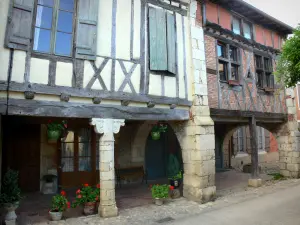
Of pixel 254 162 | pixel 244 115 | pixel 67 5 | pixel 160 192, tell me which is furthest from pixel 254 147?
pixel 67 5

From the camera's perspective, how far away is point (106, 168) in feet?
16.5

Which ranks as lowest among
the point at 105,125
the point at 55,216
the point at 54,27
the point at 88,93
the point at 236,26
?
the point at 55,216

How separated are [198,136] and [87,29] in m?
3.72

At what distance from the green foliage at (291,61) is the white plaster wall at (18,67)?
5141 millimetres

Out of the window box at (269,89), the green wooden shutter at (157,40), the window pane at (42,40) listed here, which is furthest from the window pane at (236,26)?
the window pane at (42,40)

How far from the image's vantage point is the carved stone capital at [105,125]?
500cm

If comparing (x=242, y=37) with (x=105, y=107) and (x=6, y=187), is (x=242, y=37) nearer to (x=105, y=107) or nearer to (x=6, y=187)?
(x=105, y=107)

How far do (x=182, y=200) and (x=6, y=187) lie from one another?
13.5 feet

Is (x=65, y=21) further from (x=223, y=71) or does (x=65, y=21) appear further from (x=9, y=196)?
(x=223, y=71)

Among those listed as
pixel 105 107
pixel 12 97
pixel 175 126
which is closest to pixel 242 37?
pixel 175 126

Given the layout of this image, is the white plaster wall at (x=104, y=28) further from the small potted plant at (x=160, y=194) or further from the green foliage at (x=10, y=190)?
the small potted plant at (x=160, y=194)

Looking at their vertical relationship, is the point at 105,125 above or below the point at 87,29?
below

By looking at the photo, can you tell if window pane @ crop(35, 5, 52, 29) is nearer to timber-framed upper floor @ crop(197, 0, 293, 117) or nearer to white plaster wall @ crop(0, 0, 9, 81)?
white plaster wall @ crop(0, 0, 9, 81)

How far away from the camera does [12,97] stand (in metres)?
4.24
